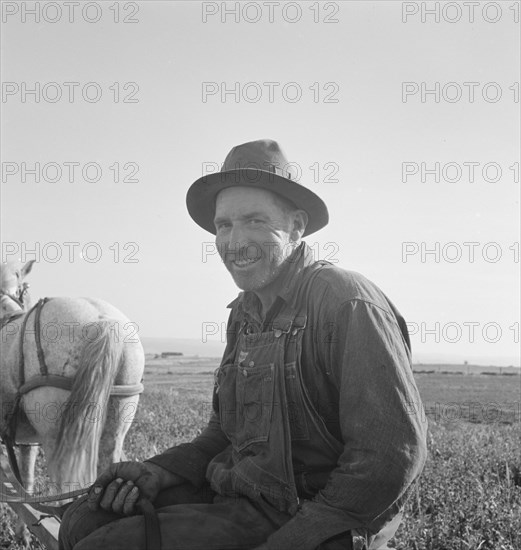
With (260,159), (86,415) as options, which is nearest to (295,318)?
(260,159)

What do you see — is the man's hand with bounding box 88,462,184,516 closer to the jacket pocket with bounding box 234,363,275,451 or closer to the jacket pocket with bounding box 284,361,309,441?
the jacket pocket with bounding box 234,363,275,451

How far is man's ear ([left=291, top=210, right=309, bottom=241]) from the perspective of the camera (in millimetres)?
2189

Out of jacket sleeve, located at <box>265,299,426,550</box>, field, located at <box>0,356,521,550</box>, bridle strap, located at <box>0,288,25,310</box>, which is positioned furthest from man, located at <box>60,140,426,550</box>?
bridle strap, located at <box>0,288,25,310</box>

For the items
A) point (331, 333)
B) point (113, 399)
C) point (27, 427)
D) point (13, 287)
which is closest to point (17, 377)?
point (27, 427)

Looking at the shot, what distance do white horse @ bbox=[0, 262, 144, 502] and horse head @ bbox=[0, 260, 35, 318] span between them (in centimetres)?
36

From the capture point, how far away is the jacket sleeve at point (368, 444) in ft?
5.38

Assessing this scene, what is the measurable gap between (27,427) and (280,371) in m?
3.78

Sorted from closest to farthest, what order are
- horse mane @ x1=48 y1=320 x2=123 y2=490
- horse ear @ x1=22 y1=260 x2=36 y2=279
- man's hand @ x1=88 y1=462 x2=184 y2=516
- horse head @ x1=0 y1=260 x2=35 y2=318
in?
man's hand @ x1=88 y1=462 x2=184 y2=516, horse mane @ x1=48 y1=320 x2=123 y2=490, horse head @ x1=0 y1=260 x2=35 y2=318, horse ear @ x1=22 y1=260 x2=36 y2=279

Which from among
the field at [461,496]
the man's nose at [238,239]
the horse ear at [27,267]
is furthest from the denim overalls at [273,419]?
the horse ear at [27,267]

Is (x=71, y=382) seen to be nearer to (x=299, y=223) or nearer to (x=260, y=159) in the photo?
(x=299, y=223)

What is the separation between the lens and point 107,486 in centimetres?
204

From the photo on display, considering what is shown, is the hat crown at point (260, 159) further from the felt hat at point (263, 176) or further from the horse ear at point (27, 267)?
the horse ear at point (27, 267)

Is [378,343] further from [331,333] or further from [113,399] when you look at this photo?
[113,399]

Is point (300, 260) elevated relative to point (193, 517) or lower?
elevated
